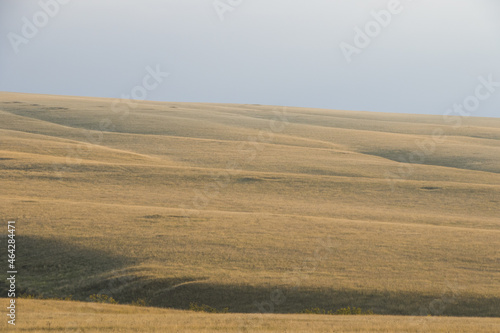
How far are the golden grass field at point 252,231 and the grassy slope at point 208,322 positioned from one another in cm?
9

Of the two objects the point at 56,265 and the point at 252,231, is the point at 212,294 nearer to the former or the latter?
the point at 56,265

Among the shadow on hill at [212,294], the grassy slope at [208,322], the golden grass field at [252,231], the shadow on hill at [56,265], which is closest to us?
A: the grassy slope at [208,322]

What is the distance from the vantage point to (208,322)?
53.7 ft

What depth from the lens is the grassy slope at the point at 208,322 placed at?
49.9ft

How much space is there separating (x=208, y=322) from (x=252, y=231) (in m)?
13.8

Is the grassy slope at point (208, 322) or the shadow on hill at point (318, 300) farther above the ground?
the grassy slope at point (208, 322)

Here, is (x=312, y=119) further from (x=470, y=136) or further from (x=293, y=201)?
(x=293, y=201)

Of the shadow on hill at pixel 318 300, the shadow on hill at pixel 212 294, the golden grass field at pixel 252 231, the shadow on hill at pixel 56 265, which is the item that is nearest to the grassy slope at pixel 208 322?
the golden grass field at pixel 252 231

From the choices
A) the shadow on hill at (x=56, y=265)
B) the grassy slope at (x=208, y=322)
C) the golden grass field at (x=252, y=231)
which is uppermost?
the grassy slope at (x=208, y=322)

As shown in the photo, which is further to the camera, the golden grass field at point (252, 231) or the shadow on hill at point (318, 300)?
the golden grass field at point (252, 231)

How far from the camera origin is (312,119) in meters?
101

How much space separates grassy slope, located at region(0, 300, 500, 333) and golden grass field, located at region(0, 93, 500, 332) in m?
0.09

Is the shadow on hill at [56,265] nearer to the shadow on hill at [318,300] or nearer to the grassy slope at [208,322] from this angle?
the grassy slope at [208,322]

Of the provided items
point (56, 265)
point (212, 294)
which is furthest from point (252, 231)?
point (56, 265)
